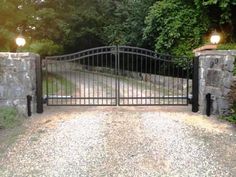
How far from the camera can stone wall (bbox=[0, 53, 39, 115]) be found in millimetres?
7852

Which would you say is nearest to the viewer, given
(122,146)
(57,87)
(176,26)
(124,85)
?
(122,146)

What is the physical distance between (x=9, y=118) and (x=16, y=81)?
37.8 inches

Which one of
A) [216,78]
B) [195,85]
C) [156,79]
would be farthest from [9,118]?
[156,79]

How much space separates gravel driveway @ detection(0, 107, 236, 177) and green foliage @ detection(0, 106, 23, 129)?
0.32 metres

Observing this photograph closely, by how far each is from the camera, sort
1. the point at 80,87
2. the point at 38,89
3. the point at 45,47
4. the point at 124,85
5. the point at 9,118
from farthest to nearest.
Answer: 1. the point at 45,47
2. the point at 124,85
3. the point at 80,87
4. the point at 38,89
5. the point at 9,118

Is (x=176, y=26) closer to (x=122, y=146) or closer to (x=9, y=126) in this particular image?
(x=9, y=126)

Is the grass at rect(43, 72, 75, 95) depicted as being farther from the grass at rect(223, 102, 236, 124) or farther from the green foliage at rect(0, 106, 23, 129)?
the grass at rect(223, 102, 236, 124)

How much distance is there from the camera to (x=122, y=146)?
559cm

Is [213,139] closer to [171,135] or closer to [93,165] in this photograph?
[171,135]

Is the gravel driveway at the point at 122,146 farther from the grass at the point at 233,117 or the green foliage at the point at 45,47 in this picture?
the green foliage at the point at 45,47

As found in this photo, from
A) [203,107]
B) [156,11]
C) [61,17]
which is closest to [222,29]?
[156,11]

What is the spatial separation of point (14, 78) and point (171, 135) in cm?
357

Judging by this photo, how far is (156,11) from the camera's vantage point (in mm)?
13156

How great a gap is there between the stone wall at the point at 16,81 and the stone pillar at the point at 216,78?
365 centimetres
